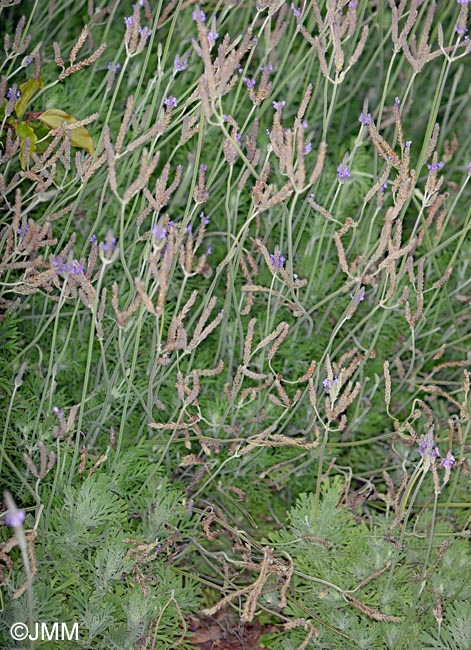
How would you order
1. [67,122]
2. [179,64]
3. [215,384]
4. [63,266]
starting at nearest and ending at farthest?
[63,266] < [179,64] < [67,122] < [215,384]

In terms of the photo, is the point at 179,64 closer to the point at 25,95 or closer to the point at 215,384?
the point at 25,95

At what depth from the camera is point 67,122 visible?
156cm

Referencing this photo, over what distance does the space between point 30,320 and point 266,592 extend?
758 millimetres

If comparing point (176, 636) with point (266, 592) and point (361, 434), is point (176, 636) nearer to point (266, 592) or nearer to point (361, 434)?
point (266, 592)

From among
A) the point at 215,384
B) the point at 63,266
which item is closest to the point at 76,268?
the point at 63,266

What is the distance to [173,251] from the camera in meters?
1.19

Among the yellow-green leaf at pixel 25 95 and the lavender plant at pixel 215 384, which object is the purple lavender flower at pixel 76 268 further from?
the yellow-green leaf at pixel 25 95

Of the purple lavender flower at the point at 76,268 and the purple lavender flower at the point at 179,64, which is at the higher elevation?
the purple lavender flower at the point at 179,64

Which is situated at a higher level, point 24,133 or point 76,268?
point 24,133

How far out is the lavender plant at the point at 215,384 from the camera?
132 cm

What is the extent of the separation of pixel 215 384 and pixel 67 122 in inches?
25.7

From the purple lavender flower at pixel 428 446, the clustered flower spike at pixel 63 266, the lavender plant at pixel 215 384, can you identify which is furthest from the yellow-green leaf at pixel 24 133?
the purple lavender flower at pixel 428 446

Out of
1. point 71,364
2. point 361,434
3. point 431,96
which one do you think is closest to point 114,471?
point 71,364

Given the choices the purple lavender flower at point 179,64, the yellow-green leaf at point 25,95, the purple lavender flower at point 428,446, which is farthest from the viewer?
the yellow-green leaf at point 25,95
